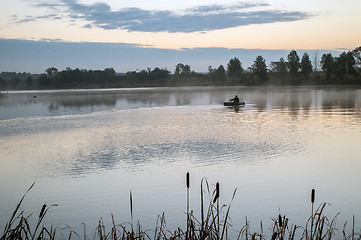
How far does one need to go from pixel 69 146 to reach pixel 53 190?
258 inches

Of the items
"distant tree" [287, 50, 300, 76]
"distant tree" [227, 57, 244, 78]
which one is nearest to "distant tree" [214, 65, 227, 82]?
"distant tree" [227, 57, 244, 78]

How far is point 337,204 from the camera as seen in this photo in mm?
8227

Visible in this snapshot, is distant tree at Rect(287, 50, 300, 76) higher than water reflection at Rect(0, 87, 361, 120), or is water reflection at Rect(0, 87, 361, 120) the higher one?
distant tree at Rect(287, 50, 300, 76)

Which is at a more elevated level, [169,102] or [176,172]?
[169,102]

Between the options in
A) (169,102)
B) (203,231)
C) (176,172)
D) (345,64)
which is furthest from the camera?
(345,64)

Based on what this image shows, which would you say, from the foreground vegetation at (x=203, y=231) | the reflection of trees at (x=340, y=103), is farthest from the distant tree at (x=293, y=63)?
the foreground vegetation at (x=203, y=231)

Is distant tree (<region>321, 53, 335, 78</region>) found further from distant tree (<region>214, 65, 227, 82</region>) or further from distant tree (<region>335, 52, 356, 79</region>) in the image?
distant tree (<region>214, 65, 227, 82</region>)

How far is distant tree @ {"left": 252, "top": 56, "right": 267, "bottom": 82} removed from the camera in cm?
12888

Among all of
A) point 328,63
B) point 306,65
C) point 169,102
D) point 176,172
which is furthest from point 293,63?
point 176,172

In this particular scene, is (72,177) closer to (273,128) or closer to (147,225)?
(147,225)

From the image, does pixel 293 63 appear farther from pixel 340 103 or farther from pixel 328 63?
pixel 340 103

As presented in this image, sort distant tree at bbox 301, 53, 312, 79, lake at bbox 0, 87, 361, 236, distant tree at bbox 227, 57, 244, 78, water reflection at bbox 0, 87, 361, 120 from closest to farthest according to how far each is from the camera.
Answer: lake at bbox 0, 87, 361, 236, water reflection at bbox 0, 87, 361, 120, distant tree at bbox 301, 53, 312, 79, distant tree at bbox 227, 57, 244, 78

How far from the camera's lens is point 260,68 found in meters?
130

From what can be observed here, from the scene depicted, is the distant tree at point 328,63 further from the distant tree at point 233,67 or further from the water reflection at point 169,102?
the water reflection at point 169,102
